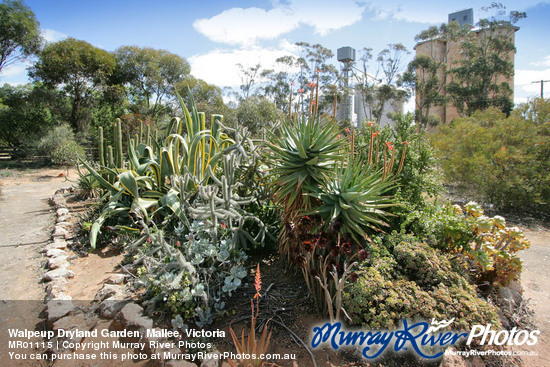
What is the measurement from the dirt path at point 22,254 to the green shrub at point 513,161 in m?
6.43

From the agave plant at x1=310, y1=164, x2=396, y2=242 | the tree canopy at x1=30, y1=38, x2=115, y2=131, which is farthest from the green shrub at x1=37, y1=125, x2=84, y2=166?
the agave plant at x1=310, y1=164, x2=396, y2=242

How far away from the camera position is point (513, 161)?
21.9ft

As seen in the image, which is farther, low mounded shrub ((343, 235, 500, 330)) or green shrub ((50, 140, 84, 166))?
green shrub ((50, 140, 84, 166))

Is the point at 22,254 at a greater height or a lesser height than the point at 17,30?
lesser

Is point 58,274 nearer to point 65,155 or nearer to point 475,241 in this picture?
point 475,241

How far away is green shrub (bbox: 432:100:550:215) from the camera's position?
21.1 ft

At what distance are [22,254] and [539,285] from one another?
5.96 metres

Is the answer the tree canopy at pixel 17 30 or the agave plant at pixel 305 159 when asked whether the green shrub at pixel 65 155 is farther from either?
the agave plant at pixel 305 159

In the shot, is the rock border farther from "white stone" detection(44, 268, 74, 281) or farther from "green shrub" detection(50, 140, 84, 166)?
"green shrub" detection(50, 140, 84, 166)

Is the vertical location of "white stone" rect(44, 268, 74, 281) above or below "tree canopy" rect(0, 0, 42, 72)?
below

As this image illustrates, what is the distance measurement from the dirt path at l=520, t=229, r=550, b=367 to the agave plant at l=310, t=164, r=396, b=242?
1.44 metres
